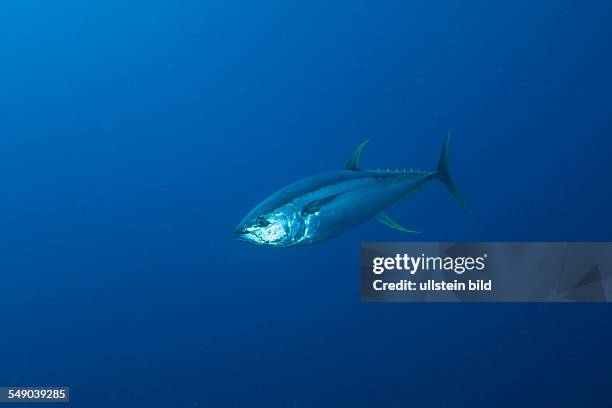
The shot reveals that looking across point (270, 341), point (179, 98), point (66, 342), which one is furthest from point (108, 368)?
point (179, 98)

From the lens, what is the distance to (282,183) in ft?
64.1

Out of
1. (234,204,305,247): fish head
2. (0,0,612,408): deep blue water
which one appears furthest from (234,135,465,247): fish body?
(0,0,612,408): deep blue water

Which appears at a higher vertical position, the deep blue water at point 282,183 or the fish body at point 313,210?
the deep blue water at point 282,183

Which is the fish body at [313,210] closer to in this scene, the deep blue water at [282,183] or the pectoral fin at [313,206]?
the pectoral fin at [313,206]

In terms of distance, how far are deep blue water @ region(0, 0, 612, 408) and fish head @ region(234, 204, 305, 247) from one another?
821 centimetres

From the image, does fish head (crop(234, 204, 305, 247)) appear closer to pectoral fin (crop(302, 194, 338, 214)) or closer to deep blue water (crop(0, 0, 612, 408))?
pectoral fin (crop(302, 194, 338, 214))

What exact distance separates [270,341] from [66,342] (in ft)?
16.7

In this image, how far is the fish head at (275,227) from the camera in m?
3.35

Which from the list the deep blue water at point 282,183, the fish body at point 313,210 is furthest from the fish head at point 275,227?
the deep blue water at point 282,183

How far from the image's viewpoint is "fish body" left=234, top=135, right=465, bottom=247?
11.0ft

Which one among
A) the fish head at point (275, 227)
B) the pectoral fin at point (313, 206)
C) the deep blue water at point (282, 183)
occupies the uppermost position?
the deep blue water at point (282, 183)

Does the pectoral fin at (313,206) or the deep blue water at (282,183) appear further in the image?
the deep blue water at (282,183)

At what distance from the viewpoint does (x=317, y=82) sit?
56.6 ft

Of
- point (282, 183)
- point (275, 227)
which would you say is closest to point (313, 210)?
point (275, 227)
